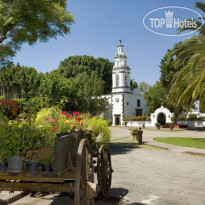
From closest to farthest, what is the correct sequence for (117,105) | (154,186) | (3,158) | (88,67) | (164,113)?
(3,158)
(154,186)
(164,113)
(117,105)
(88,67)

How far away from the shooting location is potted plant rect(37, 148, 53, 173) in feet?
11.1

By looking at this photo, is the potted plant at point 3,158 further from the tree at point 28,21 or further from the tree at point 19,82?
the tree at point 19,82

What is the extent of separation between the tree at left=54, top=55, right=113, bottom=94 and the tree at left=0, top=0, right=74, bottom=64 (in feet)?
147

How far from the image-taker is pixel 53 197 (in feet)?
17.6

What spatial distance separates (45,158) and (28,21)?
30.8 feet

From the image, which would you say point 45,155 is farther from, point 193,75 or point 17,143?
point 193,75

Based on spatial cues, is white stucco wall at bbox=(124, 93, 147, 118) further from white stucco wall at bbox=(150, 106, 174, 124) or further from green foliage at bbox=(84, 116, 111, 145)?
green foliage at bbox=(84, 116, 111, 145)

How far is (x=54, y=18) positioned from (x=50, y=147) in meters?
10.7

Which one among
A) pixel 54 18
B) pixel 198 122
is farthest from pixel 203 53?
pixel 198 122

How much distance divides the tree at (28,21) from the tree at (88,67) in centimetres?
4478

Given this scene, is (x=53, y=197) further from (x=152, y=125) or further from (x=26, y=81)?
(x=152, y=125)

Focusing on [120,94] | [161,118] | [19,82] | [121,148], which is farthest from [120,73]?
[121,148]

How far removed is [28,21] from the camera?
11.4 metres

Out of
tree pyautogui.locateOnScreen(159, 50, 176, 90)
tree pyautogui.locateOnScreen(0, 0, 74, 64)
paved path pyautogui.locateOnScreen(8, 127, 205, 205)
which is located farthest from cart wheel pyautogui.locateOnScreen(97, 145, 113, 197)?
tree pyautogui.locateOnScreen(159, 50, 176, 90)
